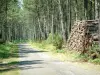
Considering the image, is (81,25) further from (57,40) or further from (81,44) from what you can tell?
(57,40)

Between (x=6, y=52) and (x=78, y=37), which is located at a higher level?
(x=78, y=37)

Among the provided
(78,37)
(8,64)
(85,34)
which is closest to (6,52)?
(78,37)

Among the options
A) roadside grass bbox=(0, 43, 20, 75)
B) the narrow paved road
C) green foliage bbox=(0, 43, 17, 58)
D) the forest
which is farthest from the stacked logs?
green foliage bbox=(0, 43, 17, 58)

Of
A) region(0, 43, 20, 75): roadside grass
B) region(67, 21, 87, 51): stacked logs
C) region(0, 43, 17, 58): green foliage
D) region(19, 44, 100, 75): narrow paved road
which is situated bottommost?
region(0, 43, 17, 58): green foliage

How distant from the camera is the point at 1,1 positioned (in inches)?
2285

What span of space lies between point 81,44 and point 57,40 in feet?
39.0

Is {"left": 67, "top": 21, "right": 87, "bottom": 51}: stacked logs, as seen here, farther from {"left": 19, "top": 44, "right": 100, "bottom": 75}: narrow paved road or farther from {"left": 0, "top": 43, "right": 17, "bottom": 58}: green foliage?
{"left": 0, "top": 43, "right": 17, "bottom": 58}: green foliage

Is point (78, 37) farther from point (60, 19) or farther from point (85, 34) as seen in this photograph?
point (60, 19)

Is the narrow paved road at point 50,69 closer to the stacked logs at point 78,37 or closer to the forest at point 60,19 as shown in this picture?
the forest at point 60,19

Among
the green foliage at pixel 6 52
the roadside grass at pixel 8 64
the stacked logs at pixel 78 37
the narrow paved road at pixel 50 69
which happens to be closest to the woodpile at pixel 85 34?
the stacked logs at pixel 78 37

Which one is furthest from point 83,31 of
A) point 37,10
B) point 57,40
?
point 37,10

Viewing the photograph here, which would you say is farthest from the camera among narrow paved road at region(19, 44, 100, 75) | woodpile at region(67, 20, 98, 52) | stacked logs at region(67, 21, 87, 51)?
stacked logs at region(67, 21, 87, 51)

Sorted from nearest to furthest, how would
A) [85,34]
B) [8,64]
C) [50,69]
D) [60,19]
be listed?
[50,69], [8,64], [85,34], [60,19]

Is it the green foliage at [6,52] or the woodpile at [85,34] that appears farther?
the green foliage at [6,52]
